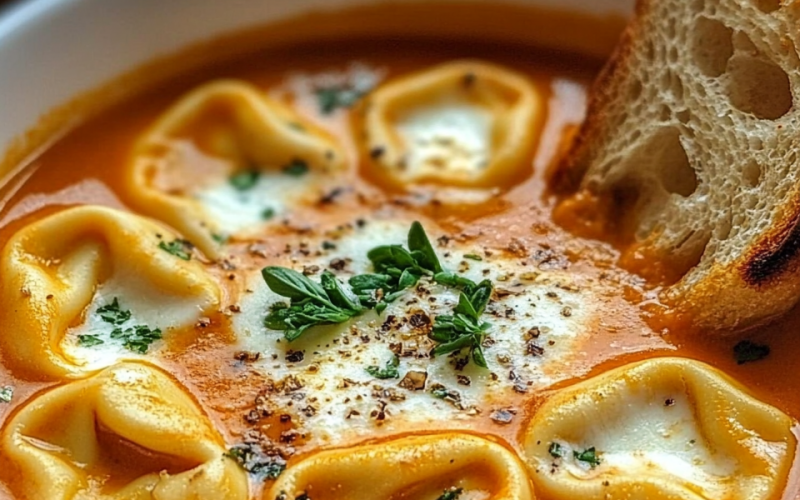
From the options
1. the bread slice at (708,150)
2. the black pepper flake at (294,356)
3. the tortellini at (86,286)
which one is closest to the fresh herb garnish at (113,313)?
the tortellini at (86,286)

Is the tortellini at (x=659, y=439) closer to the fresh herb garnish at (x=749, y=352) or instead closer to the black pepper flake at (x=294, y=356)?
the fresh herb garnish at (x=749, y=352)

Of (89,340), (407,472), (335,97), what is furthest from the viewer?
(335,97)

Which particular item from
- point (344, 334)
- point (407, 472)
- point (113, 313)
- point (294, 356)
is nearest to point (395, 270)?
point (344, 334)

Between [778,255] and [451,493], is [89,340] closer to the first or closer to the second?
[451,493]

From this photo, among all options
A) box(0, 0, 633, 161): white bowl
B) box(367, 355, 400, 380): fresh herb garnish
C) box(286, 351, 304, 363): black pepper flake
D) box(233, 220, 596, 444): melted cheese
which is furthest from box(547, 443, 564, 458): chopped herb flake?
box(0, 0, 633, 161): white bowl

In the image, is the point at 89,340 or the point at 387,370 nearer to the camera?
the point at 387,370

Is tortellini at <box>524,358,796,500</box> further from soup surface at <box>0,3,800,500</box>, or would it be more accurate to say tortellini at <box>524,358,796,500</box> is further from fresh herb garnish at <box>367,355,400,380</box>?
fresh herb garnish at <box>367,355,400,380</box>

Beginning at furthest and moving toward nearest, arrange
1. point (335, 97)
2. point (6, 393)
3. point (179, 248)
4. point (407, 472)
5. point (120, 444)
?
1. point (335, 97)
2. point (179, 248)
3. point (6, 393)
4. point (120, 444)
5. point (407, 472)

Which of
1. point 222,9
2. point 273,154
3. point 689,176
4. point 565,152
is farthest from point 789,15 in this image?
point 222,9
